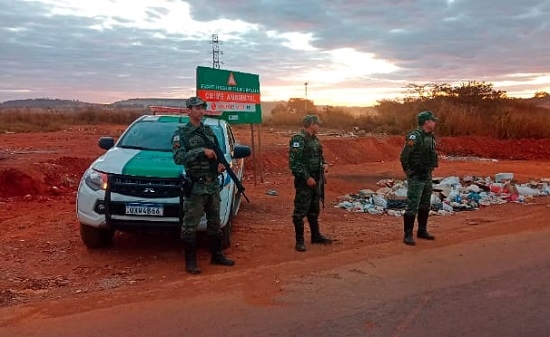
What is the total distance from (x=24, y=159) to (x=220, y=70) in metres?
6.35

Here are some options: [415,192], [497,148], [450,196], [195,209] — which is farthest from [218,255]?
[497,148]

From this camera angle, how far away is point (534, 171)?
62.3 feet

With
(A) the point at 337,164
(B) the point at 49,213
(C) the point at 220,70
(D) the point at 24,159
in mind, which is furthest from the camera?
(A) the point at 337,164

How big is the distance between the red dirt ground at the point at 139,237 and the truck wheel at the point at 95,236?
10 centimetres

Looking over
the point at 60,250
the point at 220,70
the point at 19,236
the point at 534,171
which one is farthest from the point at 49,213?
the point at 534,171

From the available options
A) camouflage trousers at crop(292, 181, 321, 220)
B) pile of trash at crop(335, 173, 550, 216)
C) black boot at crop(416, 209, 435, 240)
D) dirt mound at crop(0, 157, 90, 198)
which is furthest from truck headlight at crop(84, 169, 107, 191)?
dirt mound at crop(0, 157, 90, 198)

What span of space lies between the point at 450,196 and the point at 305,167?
223 inches

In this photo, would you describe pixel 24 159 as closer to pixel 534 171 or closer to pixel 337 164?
pixel 337 164

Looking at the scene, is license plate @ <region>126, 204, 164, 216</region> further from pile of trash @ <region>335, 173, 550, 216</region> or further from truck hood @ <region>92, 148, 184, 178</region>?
pile of trash @ <region>335, 173, 550, 216</region>

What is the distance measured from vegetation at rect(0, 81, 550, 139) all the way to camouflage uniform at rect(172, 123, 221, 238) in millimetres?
23104

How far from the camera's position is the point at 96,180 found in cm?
714

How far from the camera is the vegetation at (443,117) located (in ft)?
91.1

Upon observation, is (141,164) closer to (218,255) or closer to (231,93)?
(218,255)

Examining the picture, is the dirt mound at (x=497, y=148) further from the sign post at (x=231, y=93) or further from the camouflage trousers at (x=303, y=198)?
the camouflage trousers at (x=303, y=198)
